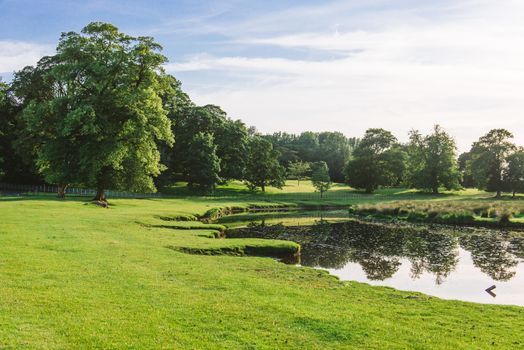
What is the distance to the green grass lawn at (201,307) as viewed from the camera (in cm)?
1201

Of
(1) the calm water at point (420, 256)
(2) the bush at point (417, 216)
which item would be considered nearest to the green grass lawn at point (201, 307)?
(1) the calm water at point (420, 256)

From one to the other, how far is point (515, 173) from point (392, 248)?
68.6 m

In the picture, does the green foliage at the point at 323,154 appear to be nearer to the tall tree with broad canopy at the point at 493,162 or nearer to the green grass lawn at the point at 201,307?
the tall tree with broad canopy at the point at 493,162

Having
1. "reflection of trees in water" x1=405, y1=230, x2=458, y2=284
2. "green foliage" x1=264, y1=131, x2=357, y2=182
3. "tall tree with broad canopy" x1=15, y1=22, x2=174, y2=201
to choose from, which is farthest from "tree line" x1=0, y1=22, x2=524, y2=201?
"reflection of trees in water" x1=405, y1=230, x2=458, y2=284

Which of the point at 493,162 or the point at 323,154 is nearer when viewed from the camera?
the point at 493,162

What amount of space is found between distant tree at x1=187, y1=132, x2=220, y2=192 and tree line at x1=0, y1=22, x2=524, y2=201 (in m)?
0.19

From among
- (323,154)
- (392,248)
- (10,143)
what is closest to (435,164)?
(323,154)

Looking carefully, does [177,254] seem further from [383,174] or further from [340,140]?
[340,140]

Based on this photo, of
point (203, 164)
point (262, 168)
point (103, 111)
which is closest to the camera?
point (103, 111)

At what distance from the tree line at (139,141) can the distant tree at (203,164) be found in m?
0.19

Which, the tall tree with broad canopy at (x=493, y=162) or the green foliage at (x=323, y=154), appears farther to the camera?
the green foliage at (x=323, y=154)

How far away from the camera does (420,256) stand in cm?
3347

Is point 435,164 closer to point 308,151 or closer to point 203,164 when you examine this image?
point 203,164

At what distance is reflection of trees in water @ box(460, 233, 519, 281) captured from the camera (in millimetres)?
28403
